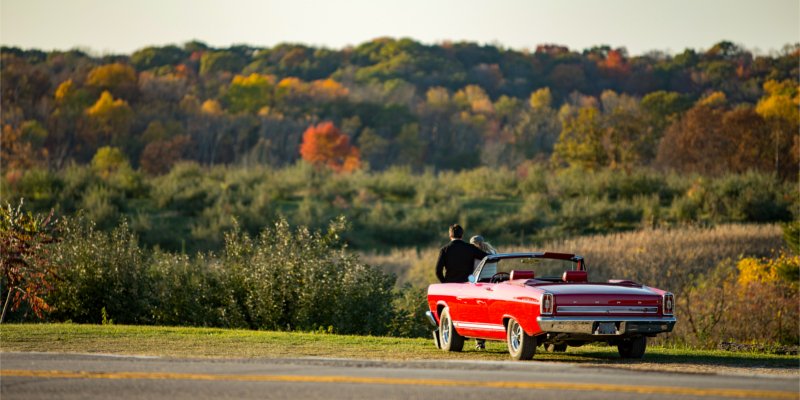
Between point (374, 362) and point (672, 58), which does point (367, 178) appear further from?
point (672, 58)

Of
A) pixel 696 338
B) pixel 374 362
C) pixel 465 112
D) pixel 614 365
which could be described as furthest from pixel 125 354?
pixel 465 112

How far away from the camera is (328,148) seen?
86.0m

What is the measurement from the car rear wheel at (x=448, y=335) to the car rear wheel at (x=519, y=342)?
1.32m

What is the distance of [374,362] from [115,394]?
10.8 feet

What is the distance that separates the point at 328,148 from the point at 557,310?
76.7 meters

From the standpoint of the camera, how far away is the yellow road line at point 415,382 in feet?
24.4

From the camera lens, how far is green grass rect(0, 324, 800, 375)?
10.9 m

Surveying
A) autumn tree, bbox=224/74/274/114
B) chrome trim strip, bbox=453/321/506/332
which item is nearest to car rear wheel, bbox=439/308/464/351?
chrome trim strip, bbox=453/321/506/332

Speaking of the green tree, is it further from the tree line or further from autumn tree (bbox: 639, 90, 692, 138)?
autumn tree (bbox: 639, 90, 692, 138)

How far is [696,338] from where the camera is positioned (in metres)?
18.3

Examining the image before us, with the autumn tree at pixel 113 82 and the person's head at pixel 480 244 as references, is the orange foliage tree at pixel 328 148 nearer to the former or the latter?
the autumn tree at pixel 113 82

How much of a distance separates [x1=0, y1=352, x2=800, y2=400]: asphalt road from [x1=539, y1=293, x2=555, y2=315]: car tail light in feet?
2.14

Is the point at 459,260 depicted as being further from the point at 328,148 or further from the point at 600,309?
the point at 328,148

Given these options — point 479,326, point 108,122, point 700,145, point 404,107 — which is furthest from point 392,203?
point 404,107
